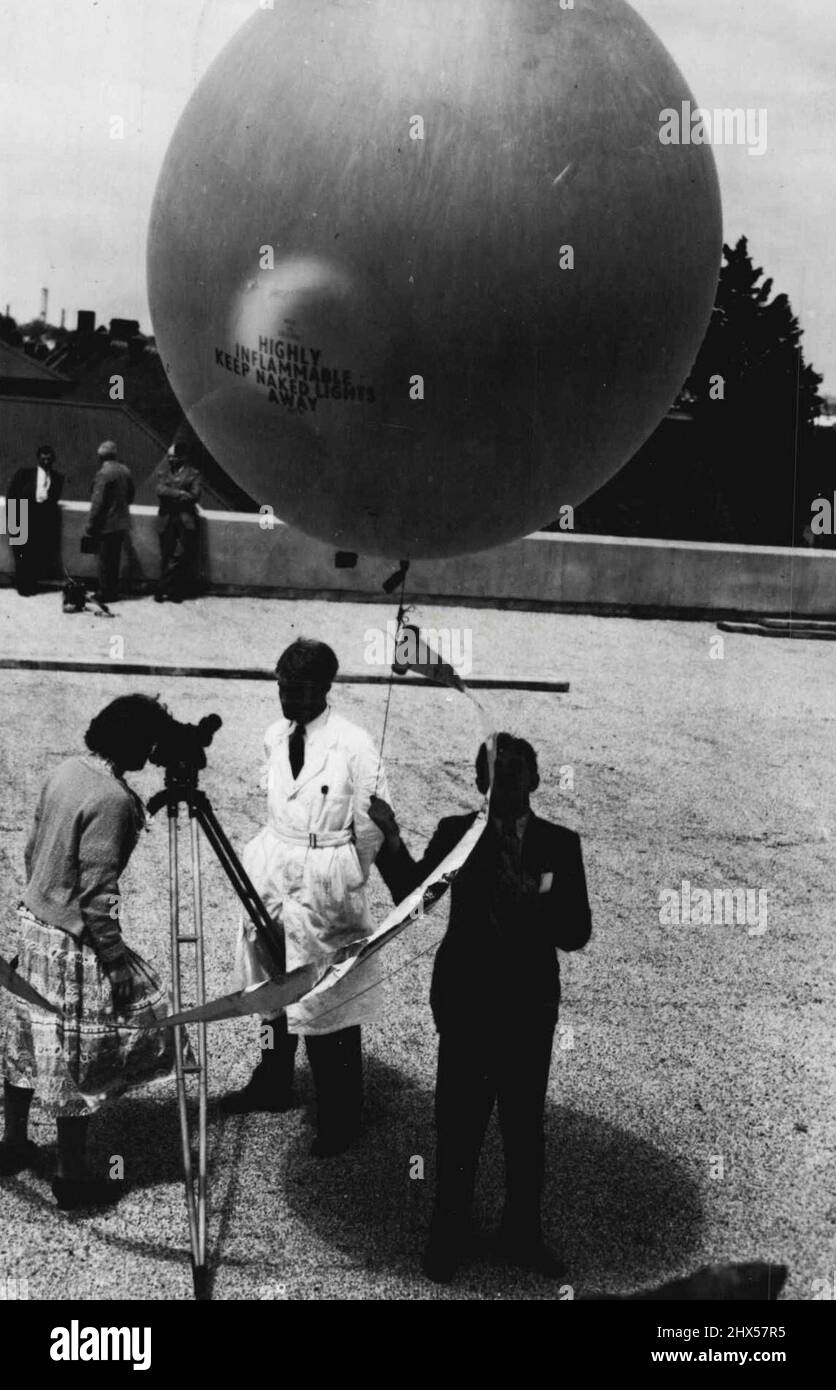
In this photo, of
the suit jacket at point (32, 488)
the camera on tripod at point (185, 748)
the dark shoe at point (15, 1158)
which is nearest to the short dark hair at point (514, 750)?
the camera on tripod at point (185, 748)

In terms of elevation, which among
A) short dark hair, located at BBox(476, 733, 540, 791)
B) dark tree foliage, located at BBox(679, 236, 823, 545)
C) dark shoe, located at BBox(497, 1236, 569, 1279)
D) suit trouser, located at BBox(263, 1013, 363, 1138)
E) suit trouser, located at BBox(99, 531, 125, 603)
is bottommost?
dark shoe, located at BBox(497, 1236, 569, 1279)

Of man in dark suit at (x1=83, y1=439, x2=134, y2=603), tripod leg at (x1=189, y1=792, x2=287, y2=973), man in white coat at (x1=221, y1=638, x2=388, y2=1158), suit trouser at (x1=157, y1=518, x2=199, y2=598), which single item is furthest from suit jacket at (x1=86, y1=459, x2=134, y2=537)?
tripod leg at (x1=189, y1=792, x2=287, y2=973)

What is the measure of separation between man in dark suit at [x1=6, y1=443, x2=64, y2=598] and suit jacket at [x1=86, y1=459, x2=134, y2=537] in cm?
43

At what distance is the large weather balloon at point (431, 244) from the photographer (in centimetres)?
334

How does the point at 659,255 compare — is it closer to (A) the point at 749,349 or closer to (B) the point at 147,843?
(B) the point at 147,843

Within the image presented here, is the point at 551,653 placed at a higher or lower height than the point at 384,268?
lower

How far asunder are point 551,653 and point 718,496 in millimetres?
7630

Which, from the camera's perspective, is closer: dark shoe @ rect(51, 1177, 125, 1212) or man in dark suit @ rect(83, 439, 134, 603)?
dark shoe @ rect(51, 1177, 125, 1212)

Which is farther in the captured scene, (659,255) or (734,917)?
(734,917)

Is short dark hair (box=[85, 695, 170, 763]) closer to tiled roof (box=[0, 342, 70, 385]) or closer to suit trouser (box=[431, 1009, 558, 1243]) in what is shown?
suit trouser (box=[431, 1009, 558, 1243])

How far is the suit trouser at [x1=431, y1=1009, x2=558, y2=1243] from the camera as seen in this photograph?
4.62 meters

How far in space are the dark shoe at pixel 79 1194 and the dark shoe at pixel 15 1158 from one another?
20cm

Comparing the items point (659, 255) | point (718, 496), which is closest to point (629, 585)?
point (718, 496)

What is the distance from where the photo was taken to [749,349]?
22.2m
